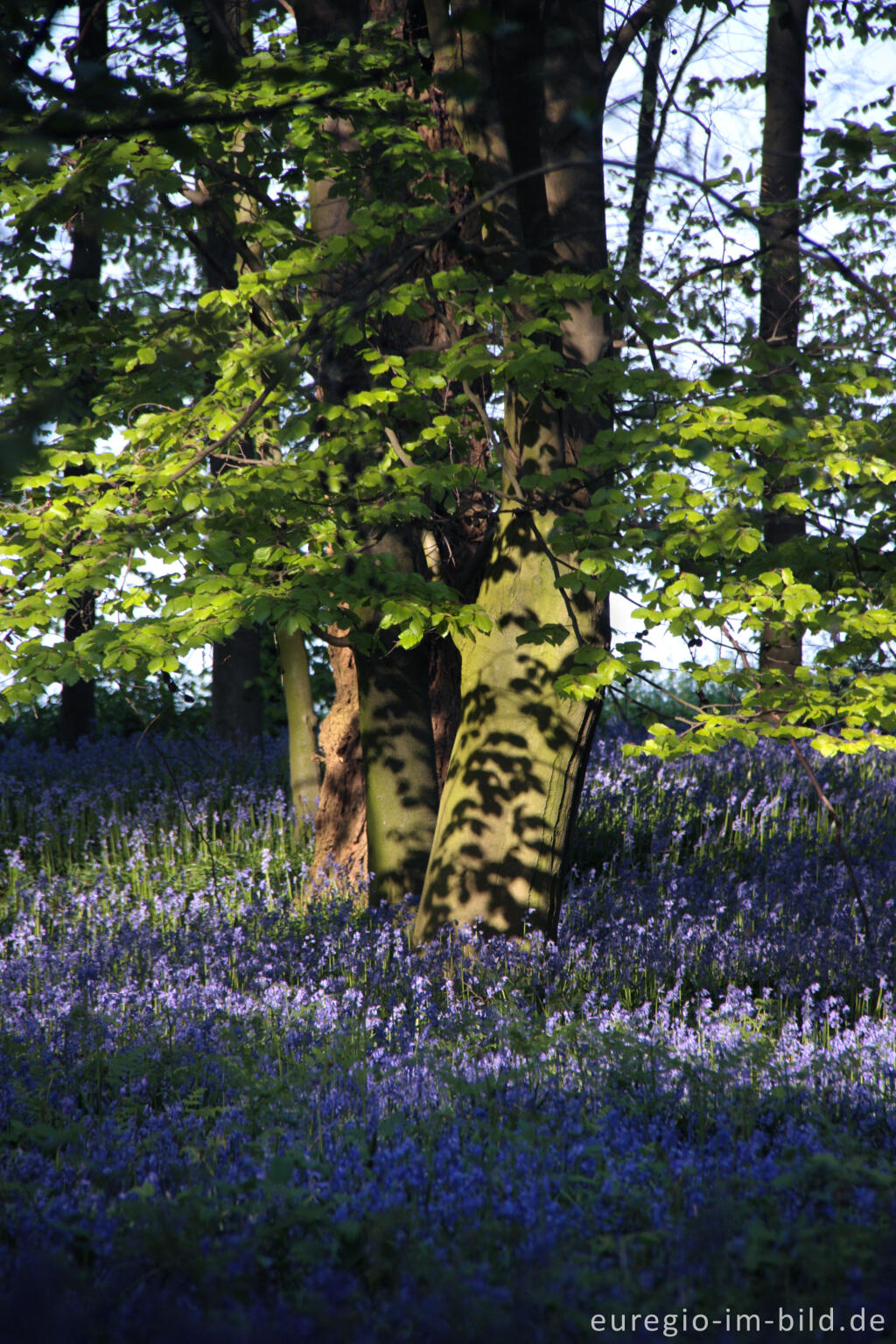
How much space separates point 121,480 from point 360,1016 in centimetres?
307

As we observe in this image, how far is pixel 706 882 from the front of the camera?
772 cm

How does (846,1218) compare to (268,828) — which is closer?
(846,1218)

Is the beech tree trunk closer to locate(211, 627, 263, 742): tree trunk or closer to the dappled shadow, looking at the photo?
the dappled shadow

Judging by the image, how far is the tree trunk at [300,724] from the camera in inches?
348

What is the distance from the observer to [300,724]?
888 cm

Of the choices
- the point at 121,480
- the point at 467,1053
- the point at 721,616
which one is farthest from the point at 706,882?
the point at 121,480

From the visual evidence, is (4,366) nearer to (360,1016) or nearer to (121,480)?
(121,480)

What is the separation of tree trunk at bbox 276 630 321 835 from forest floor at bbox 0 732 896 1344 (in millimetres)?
1167

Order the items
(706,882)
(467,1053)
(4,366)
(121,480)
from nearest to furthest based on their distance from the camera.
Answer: (467,1053), (121,480), (4,366), (706,882)

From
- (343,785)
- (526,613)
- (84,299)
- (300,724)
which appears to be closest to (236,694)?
(300,724)

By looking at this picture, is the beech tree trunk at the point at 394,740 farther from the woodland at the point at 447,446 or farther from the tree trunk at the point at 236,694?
the tree trunk at the point at 236,694

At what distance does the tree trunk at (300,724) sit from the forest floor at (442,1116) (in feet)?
3.83

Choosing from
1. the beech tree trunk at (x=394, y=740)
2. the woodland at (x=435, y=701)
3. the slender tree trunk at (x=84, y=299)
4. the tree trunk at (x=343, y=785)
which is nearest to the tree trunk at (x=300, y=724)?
the woodland at (x=435, y=701)

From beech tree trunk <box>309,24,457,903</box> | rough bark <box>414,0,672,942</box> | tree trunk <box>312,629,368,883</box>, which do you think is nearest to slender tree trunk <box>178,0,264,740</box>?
beech tree trunk <box>309,24,457,903</box>
